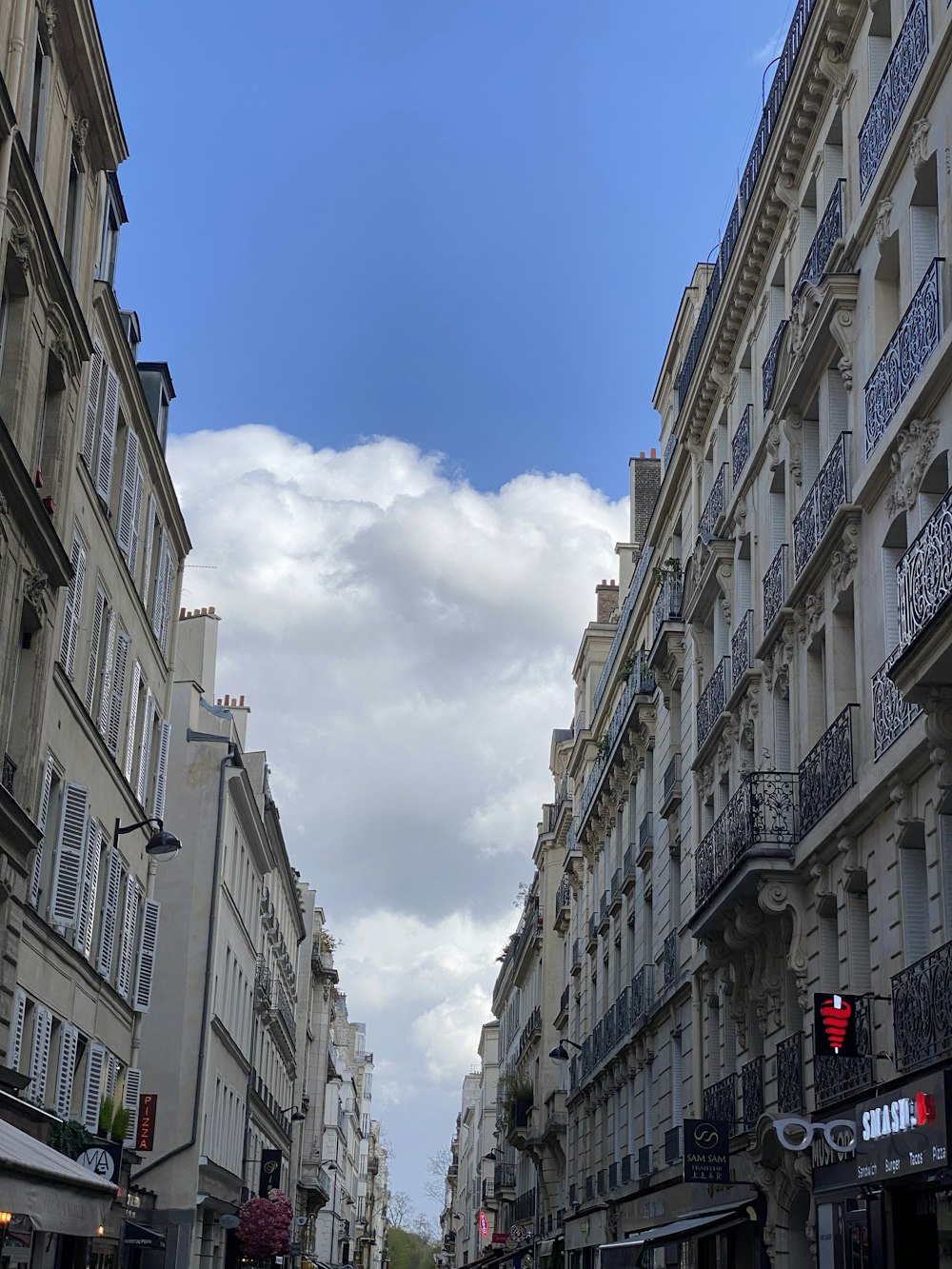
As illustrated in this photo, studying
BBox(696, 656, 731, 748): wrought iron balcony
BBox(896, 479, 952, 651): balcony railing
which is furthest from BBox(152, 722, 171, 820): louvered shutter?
BBox(896, 479, 952, 651): balcony railing

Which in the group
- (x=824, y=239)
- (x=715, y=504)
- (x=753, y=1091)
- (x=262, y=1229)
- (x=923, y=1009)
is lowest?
(x=262, y=1229)

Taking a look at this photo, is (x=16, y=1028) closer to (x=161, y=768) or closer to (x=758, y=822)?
(x=758, y=822)

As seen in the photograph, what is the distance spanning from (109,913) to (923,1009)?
45.8ft

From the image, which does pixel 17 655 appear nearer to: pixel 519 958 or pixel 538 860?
pixel 538 860

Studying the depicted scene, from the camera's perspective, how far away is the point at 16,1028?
65.9ft

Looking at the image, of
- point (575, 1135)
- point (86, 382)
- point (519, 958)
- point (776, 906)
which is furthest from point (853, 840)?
point (519, 958)

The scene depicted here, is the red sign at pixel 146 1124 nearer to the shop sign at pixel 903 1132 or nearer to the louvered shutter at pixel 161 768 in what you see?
the louvered shutter at pixel 161 768

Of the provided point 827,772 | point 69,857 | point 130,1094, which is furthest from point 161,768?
point 827,772

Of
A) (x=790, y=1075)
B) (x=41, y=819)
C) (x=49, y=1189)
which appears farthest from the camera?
(x=790, y=1075)

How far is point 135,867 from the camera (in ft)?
94.7

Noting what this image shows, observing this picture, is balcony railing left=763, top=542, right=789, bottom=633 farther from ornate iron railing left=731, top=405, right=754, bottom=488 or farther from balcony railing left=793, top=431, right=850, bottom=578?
ornate iron railing left=731, top=405, right=754, bottom=488

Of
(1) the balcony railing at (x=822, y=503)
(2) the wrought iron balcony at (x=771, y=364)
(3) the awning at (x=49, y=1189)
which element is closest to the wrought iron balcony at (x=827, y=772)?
(1) the balcony railing at (x=822, y=503)

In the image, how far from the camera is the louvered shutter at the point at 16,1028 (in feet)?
64.3

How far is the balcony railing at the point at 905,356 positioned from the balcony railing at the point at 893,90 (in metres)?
2.60
